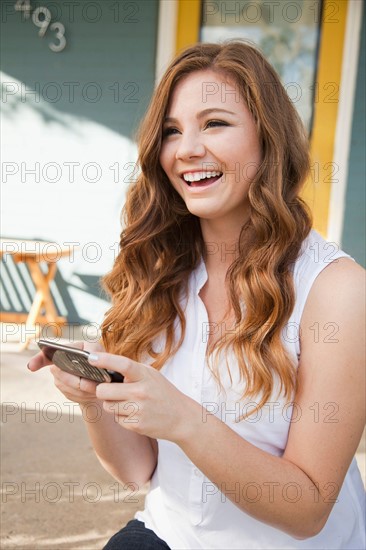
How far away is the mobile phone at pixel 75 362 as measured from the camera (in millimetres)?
1258

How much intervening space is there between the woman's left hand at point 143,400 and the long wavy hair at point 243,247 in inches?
12.2

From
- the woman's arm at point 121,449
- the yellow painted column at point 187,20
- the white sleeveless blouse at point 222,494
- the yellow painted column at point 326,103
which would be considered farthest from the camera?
the yellow painted column at point 187,20

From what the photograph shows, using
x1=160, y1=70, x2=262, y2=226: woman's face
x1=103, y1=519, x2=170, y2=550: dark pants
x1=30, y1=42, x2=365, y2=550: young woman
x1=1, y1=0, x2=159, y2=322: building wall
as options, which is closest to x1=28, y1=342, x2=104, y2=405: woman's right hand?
x1=30, y1=42, x2=365, y2=550: young woman

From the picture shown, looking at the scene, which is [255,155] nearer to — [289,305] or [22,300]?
[289,305]

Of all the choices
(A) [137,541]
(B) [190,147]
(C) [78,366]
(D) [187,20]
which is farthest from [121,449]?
(D) [187,20]

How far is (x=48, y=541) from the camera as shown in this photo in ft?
8.57

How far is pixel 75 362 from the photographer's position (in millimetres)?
1341

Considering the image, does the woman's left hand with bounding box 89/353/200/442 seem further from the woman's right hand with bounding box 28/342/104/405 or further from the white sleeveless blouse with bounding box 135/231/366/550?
the white sleeveless blouse with bounding box 135/231/366/550

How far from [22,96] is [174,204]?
169 inches

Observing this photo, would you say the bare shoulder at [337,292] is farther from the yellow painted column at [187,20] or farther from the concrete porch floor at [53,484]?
the yellow painted column at [187,20]

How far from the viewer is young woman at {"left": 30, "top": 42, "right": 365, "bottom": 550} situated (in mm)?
1393

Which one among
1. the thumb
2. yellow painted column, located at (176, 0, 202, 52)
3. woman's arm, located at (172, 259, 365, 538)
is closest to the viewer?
the thumb

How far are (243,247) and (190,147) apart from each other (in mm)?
297

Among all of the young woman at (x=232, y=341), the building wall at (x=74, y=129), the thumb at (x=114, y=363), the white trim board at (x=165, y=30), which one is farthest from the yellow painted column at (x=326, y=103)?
the thumb at (x=114, y=363)
